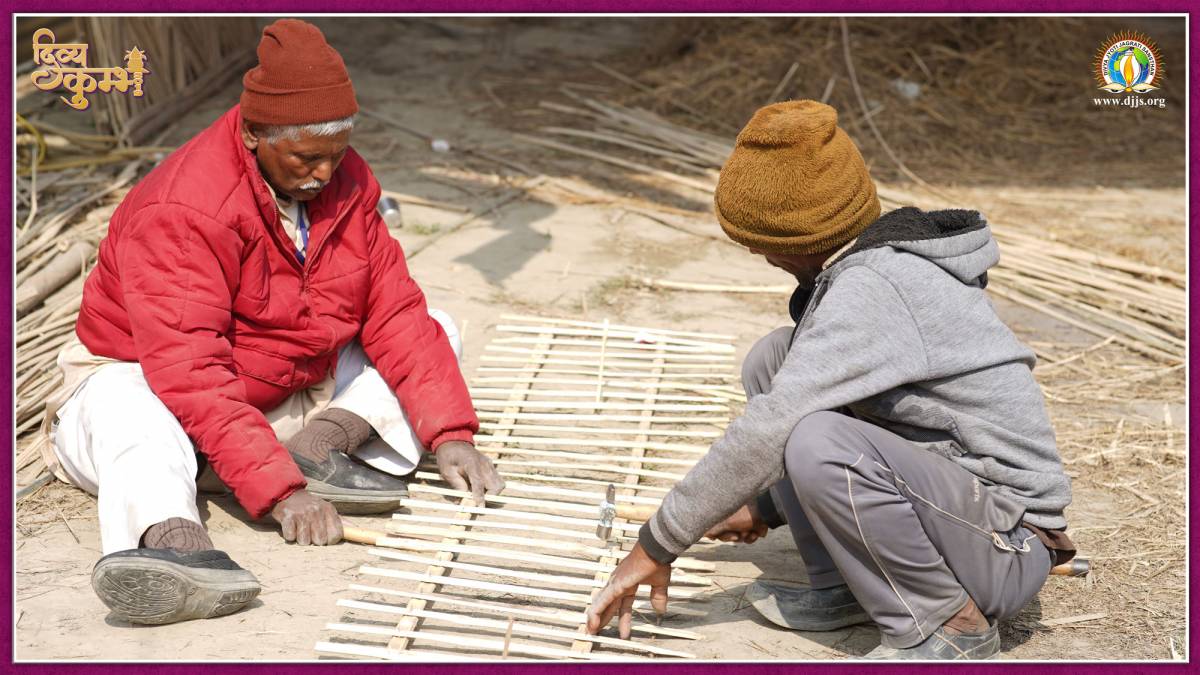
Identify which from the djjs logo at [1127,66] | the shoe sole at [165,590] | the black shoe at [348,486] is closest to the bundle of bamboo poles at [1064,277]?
the djjs logo at [1127,66]

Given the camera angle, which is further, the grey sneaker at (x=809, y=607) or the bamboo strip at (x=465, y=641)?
the grey sneaker at (x=809, y=607)

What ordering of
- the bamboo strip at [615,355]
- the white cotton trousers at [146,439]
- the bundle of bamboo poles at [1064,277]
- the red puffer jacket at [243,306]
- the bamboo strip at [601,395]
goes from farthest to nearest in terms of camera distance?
the bundle of bamboo poles at [1064,277] → the bamboo strip at [615,355] → the bamboo strip at [601,395] → the red puffer jacket at [243,306] → the white cotton trousers at [146,439]

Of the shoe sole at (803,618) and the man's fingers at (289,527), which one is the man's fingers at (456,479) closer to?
the man's fingers at (289,527)

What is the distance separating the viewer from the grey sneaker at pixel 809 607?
241 cm

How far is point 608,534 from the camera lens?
272 centimetres

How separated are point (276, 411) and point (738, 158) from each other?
4.60 ft

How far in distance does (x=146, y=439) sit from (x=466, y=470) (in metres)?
0.75

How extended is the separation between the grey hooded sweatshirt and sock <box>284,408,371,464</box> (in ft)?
3.47

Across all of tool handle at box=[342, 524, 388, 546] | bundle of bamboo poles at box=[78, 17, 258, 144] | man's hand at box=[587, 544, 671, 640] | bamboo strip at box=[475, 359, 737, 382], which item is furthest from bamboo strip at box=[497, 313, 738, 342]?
bundle of bamboo poles at box=[78, 17, 258, 144]

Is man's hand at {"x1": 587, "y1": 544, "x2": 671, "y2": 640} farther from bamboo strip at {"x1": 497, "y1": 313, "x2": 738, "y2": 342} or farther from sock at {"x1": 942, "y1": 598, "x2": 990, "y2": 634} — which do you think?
bamboo strip at {"x1": 497, "y1": 313, "x2": 738, "y2": 342}

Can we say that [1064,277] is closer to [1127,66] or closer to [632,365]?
[1127,66]

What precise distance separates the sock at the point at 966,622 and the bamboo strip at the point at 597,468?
100 centimetres

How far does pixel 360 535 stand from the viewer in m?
2.72

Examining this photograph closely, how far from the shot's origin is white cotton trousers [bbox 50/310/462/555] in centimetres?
249
